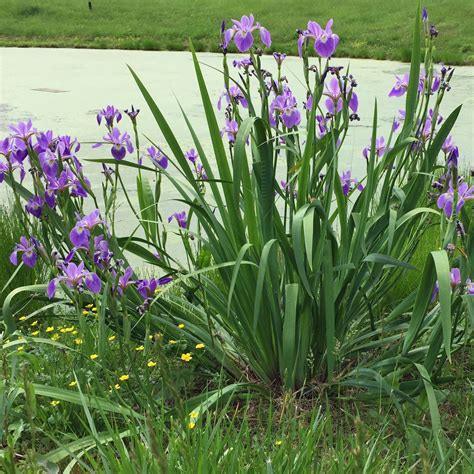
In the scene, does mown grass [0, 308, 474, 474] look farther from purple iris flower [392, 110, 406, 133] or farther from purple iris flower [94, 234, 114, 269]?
purple iris flower [392, 110, 406, 133]

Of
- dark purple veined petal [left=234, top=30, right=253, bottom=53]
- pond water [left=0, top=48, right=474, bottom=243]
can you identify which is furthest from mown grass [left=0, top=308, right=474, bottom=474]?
pond water [left=0, top=48, right=474, bottom=243]

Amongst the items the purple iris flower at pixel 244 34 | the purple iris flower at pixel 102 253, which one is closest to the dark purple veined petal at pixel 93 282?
the purple iris flower at pixel 102 253

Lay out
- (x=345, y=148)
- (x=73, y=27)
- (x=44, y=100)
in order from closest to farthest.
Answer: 1. (x=345, y=148)
2. (x=44, y=100)
3. (x=73, y=27)

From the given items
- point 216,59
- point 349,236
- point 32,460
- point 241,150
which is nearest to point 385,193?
point 349,236

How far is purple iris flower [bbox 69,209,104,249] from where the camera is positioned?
5.10ft

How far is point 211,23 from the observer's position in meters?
10.3

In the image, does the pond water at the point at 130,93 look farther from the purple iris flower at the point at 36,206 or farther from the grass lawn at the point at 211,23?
the purple iris flower at the point at 36,206

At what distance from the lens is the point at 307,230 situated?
5.08ft

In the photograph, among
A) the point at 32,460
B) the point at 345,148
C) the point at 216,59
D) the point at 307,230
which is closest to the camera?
the point at 32,460

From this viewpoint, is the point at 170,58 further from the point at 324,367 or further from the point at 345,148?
the point at 324,367

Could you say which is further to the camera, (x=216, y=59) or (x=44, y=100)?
(x=216, y=59)

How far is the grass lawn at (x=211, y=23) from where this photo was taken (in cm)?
863

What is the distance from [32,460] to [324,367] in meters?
1.06

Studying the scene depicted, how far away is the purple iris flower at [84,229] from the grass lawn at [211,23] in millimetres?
6347
